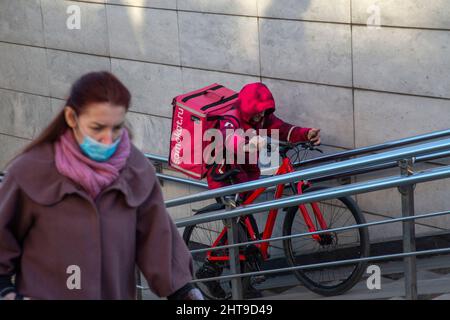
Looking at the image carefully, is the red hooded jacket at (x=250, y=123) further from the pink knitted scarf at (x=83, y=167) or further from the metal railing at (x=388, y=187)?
the pink knitted scarf at (x=83, y=167)

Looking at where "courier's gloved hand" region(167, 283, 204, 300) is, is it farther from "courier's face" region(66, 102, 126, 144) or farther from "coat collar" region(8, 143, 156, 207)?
"courier's face" region(66, 102, 126, 144)

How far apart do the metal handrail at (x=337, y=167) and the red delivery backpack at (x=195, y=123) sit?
1246 mm

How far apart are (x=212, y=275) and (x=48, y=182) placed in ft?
13.9

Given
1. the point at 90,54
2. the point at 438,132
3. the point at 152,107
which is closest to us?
the point at 438,132

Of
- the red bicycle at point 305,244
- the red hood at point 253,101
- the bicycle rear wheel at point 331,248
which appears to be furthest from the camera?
the red hood at point 253,101

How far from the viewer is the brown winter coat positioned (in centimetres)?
320

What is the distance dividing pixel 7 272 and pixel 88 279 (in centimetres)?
27

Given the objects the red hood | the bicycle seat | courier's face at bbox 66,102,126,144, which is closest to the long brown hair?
courier's face at bbox 66,102,126,144

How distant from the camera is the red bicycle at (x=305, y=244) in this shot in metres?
6.68

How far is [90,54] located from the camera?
393 inches

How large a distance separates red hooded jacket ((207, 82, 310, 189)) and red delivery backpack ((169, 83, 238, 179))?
0.14 metres

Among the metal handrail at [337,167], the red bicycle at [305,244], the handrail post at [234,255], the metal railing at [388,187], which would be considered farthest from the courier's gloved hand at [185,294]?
the red bicycle at [305,244]
